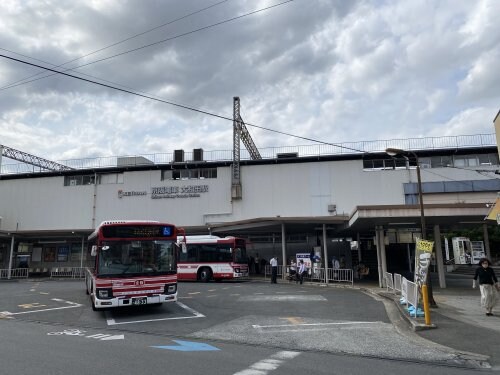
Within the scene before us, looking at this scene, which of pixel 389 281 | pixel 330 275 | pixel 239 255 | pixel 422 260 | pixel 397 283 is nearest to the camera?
pixel 422 260

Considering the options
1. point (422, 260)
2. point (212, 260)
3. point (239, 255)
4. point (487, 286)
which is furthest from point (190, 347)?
point (239, 255)

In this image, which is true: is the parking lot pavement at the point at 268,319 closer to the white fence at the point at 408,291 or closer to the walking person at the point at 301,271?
the white fence at the point at 408,291

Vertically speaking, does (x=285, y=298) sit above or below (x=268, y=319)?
above

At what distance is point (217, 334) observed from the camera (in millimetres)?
9781

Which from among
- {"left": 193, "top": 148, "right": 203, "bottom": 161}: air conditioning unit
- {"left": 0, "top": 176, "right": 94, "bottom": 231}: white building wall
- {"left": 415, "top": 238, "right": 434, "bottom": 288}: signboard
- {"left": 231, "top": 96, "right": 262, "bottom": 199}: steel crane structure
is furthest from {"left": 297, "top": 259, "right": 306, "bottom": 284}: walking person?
{"left": 0, "top": 176, "right": 94, "bottom": 231}: white building wall

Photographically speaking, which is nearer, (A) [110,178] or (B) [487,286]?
(B) [487,286]

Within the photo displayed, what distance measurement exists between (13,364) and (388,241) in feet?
105

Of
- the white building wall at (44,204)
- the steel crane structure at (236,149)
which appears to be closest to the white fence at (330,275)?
the steel crane structure at (236,149)

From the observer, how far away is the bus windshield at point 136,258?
12.1 meters

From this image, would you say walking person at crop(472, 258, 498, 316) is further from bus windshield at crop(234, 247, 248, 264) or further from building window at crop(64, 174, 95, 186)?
building window at crop(64, 174, 95, 186)

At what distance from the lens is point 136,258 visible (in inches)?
490

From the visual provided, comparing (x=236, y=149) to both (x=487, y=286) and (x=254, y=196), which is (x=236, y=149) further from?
(x=487, y=286)

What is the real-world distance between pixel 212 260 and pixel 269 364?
1927cm

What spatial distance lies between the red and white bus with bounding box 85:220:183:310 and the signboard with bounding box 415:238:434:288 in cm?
709
